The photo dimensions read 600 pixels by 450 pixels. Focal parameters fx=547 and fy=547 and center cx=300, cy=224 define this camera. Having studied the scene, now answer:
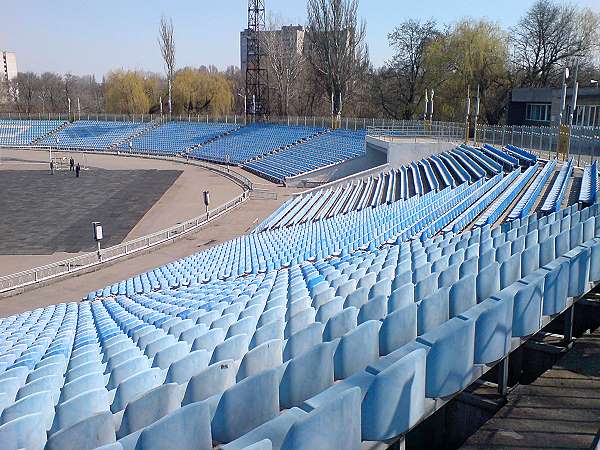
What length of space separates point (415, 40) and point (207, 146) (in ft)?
82.2

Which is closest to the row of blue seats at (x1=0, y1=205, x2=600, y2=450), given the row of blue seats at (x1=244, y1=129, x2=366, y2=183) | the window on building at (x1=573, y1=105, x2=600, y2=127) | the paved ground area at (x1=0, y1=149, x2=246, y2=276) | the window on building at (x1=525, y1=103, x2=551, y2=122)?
the paved ground area at (x1=0, y1=149, x2=246, y2=276)

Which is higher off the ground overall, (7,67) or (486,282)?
(7,67)

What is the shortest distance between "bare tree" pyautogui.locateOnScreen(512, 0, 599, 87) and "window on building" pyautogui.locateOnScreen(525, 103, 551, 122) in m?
10.4

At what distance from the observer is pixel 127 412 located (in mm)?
3324

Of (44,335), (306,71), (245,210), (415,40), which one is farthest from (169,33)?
Answer: (44,335)

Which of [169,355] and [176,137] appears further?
[176,137]

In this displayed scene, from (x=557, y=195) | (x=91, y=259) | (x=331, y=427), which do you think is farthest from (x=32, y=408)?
(x=91, y=259)

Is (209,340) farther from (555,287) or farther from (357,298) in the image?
(555,287)

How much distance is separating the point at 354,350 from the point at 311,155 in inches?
1546

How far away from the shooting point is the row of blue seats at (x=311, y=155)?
39.2 metres

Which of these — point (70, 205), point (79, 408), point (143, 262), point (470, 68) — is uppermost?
point (470, 68)

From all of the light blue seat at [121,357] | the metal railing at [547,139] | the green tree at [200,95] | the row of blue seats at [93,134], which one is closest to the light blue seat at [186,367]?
the light blue seat at [121,357]

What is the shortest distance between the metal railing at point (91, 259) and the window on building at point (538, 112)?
2884 centimetres

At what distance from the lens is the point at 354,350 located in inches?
149
